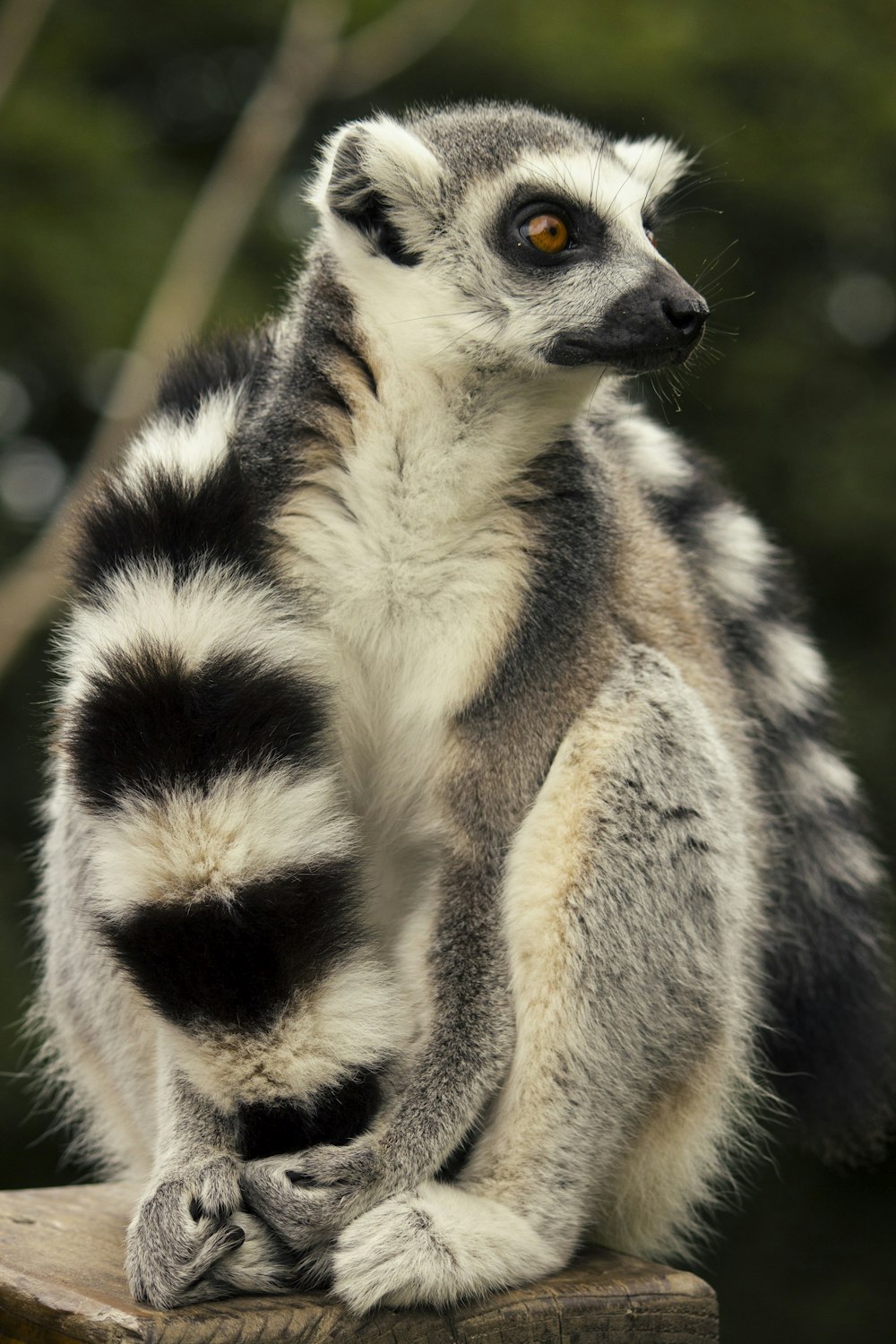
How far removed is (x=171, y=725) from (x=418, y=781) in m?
0.58

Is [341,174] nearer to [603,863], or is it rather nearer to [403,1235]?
[603,863]

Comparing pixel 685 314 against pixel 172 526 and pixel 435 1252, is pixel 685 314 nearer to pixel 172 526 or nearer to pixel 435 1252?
pixel 172 526

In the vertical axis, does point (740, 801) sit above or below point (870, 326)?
below

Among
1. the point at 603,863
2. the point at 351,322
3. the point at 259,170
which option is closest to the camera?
the point at 603,863

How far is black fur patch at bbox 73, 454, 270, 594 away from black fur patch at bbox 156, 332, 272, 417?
0.49 m

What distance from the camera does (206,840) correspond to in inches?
93.4

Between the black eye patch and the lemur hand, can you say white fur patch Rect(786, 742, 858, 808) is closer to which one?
the black eye patch

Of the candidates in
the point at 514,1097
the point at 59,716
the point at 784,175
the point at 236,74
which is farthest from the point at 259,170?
the point at 514,1097

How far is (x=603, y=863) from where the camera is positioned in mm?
2668

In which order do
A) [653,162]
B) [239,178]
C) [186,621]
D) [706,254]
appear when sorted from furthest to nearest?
[706,254]
[239,178]
[653,162]
[186,621]

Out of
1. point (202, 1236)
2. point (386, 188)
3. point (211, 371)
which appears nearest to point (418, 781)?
point (202, 1236)

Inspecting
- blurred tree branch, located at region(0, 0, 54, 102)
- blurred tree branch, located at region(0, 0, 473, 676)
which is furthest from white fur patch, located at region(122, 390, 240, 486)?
blurred tree branch, located at region(0, 0, 54, 102)

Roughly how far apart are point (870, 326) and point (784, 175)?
133 centimetres

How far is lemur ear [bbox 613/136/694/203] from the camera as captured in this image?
3.32 metres
